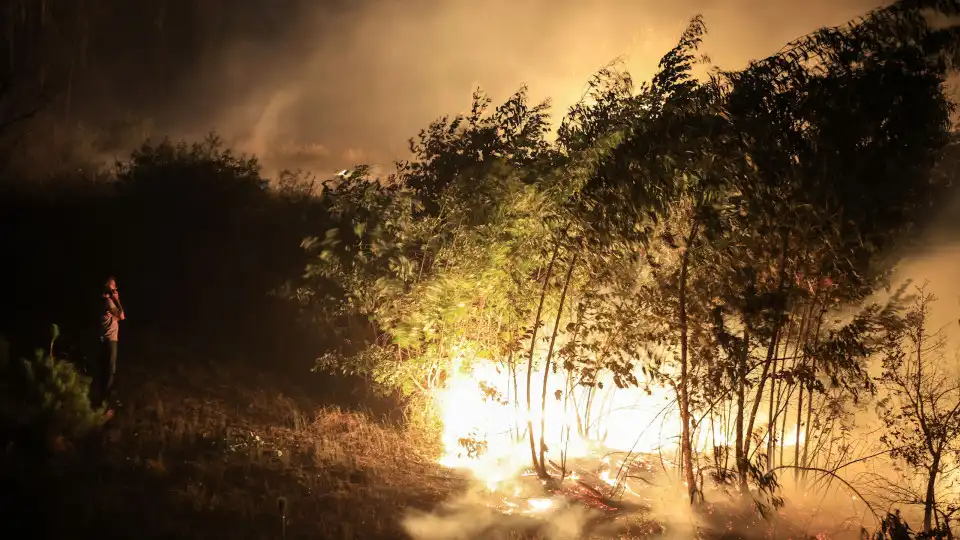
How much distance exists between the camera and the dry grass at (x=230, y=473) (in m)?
6.09

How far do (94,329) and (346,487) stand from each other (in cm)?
822

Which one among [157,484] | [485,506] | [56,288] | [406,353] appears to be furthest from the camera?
[56,288]

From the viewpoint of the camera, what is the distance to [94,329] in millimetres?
12953

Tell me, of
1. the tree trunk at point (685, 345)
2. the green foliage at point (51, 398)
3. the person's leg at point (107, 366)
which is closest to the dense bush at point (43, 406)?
the green foliage at point (51, 398)

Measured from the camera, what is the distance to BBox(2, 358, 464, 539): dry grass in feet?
20.0

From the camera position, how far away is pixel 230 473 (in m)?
7.42

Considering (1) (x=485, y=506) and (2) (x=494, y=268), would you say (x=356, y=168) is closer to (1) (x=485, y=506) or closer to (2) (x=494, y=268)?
(2) (x=494, y=268)

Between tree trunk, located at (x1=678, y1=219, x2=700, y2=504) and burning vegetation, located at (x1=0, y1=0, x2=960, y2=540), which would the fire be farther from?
tree trunk, located at (x1=678, y1=219, x2=700, y2=504)

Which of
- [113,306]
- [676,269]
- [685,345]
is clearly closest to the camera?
[685,345]

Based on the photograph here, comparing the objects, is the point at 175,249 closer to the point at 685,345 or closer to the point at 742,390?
the point at 685,345

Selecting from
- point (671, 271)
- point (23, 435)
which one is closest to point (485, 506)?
point (671, 271)

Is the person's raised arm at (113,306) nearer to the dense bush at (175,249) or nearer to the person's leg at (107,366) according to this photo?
the person's leg at (107,366)

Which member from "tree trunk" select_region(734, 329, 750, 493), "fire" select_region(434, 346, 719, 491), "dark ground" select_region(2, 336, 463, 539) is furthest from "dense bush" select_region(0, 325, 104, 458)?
"tree trunk" select_region(734, 329, 750, 493)

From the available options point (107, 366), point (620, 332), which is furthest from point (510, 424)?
point (107, 366)
